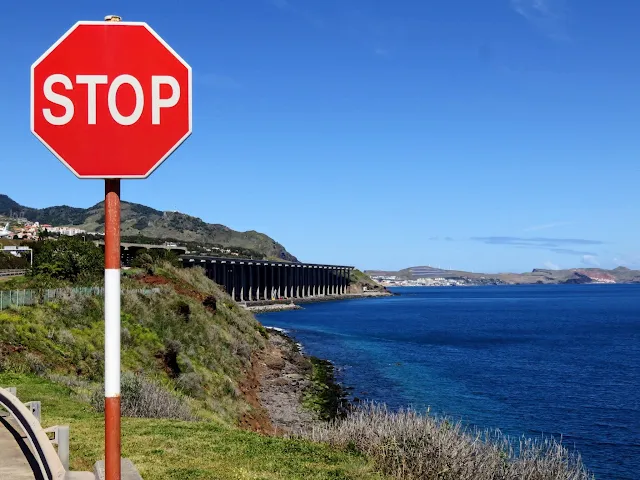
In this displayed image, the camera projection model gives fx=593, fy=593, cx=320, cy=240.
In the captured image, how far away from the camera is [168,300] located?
45375 millimetres

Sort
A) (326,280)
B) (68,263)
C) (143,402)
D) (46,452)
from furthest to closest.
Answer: (326,280) → (68,263) → (143,402) → (46,452)

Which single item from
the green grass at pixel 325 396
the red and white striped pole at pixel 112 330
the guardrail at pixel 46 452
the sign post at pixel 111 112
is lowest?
the green grass at pixel 325 396

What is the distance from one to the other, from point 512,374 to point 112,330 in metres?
53.3

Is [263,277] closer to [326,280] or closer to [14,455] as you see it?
[326,280]

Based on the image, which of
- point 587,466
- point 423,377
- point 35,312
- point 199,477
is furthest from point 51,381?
point 423,377

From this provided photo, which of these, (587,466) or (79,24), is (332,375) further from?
(79,24)

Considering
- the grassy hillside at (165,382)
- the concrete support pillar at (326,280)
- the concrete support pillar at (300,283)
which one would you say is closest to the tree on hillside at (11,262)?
the grassy hillside at (165,382)

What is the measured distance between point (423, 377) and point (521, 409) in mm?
12013

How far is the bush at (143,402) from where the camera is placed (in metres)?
17.8

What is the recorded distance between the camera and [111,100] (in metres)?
4.06

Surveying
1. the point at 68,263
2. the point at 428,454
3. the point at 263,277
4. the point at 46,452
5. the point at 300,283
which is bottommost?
the point at 300,283

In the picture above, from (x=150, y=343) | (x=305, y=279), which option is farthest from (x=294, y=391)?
(x=305, y=279)

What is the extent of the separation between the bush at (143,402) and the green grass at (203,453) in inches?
68.7

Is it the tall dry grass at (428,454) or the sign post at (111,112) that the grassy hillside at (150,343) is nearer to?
the tall dry grass at (428,454)
